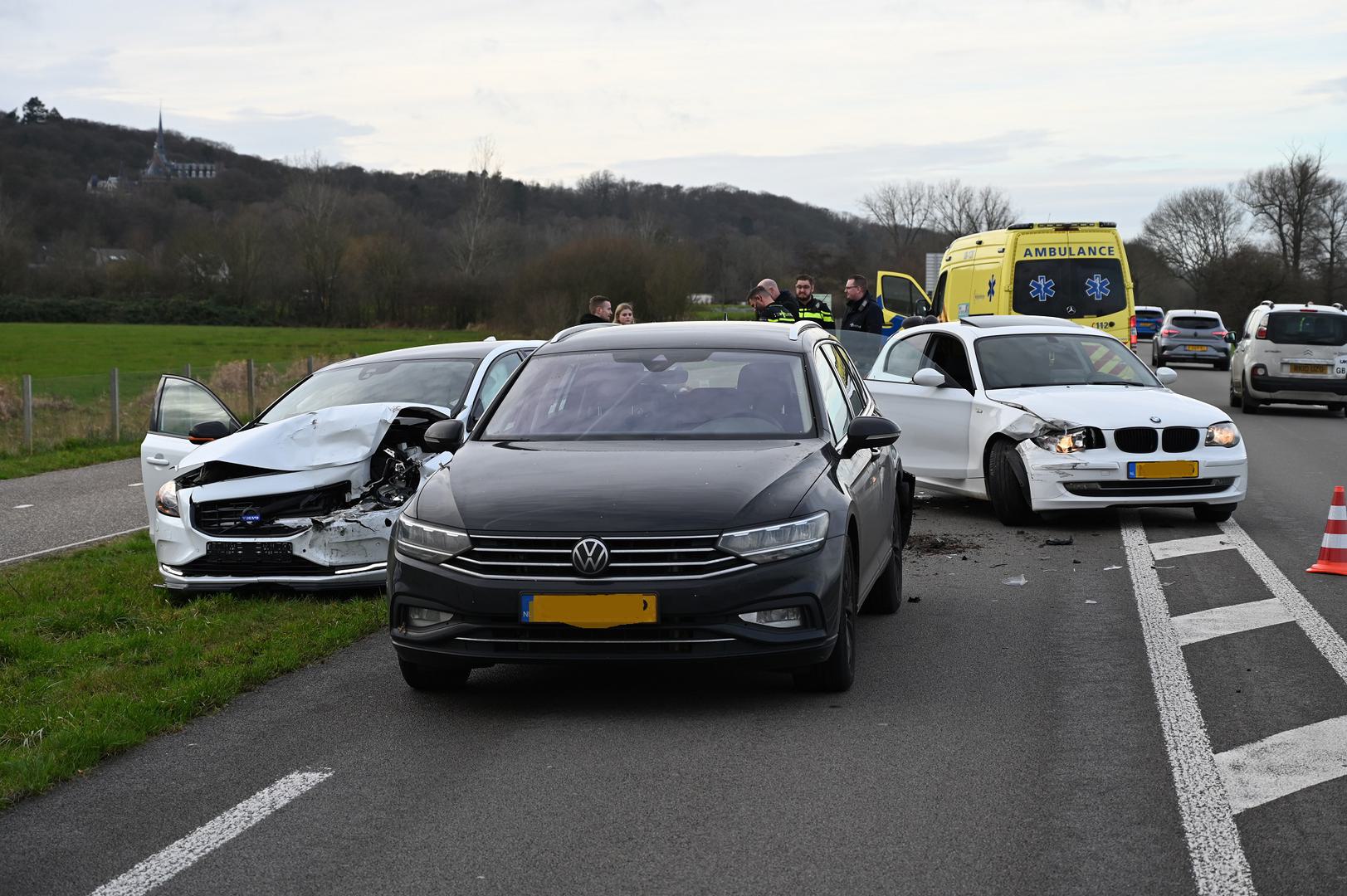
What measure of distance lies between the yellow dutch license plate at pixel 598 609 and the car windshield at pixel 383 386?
14.4ft

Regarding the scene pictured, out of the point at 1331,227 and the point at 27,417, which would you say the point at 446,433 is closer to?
the point at 27,417

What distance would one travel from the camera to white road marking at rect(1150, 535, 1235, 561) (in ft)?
34.1

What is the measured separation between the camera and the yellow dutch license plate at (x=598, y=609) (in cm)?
575

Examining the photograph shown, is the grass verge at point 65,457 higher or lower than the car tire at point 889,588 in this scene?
lower

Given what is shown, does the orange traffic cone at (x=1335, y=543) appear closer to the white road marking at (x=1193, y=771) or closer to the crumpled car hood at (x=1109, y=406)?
the white road marking at (x=1193, y=771)

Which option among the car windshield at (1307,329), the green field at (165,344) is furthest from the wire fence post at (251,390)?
the car windshield at (1307,329)

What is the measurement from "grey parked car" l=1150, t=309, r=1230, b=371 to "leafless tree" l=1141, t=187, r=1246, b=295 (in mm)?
58226

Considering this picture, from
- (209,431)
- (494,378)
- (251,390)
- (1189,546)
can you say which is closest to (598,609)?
(209,431)

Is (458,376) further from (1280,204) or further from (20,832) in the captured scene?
(1280,204)

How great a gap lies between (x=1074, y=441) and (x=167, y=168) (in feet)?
437

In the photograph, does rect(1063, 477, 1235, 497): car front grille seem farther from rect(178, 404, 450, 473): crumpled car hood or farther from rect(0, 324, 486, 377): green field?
rect(0, 324, 486, 377): green field

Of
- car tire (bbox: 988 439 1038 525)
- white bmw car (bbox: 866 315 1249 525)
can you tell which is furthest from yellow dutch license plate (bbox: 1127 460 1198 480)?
car tire (bbox: 988 439 1038 525)

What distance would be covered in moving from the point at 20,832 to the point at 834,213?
117 m

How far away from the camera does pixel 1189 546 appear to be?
35.1 ft
